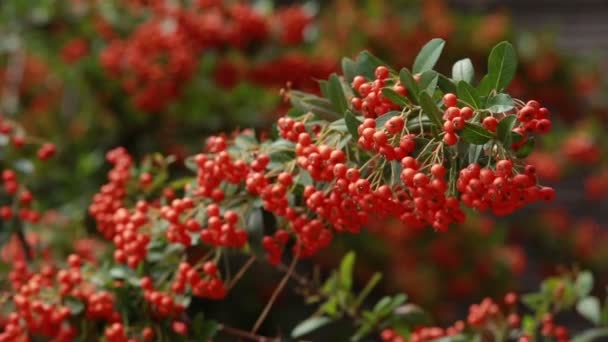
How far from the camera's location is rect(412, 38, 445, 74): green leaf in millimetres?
1204

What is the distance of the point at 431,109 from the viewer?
110 centimetres

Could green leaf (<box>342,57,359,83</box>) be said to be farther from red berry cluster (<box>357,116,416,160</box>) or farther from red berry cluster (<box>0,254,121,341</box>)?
red berry cluster (<box>0,254,121,341</box>)

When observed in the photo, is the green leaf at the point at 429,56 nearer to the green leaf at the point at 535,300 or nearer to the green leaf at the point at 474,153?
the green leaf at the point at 474,153

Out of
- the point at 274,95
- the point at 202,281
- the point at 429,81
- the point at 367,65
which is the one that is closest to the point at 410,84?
the point at 429,81

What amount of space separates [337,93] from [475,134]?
25cm

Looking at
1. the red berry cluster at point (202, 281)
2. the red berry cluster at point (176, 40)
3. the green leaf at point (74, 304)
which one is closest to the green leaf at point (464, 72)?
the red berry cluster at point (202, 281)

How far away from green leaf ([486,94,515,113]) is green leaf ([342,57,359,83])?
23cm

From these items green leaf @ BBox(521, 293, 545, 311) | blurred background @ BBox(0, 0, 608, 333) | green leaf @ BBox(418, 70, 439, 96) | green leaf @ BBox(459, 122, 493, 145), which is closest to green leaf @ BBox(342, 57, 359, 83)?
green leaf @ BBox(418, 70, 439, 96)

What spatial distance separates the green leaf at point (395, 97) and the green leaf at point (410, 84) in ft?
0.07

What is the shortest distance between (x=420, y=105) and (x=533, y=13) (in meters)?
3.53

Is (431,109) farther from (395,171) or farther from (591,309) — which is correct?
(591,309)

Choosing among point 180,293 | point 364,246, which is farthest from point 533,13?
point 180,293

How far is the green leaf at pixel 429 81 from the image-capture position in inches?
44.7

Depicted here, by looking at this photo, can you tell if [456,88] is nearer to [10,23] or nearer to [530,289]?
[10,23]
